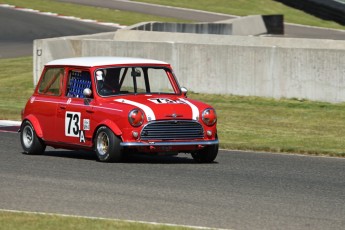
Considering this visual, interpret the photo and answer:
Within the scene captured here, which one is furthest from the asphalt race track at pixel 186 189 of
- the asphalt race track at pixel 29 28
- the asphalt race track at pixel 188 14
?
the asphalt race track at pixel 188 14

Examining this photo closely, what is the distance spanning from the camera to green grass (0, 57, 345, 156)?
59.7ft

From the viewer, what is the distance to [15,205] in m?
10.9

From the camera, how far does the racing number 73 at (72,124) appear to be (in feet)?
50.4

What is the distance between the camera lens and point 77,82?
623 inches

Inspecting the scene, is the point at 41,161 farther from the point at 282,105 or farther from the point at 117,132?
the point at 282,105

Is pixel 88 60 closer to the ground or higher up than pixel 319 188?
higher up

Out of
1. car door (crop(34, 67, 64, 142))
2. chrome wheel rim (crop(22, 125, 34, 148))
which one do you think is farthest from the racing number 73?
chrome wheel rim (crop(22, 125, 34, 148))

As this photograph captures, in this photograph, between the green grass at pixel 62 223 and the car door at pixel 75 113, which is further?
the car door at pixel 75 113

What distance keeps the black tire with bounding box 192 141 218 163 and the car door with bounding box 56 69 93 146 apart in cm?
153

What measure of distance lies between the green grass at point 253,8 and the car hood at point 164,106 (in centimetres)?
3793

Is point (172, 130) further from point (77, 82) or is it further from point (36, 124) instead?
point (36, 124)

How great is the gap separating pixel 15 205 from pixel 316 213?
9.63 feet

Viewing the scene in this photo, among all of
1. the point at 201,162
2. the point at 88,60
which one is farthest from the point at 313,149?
the point at 88,60

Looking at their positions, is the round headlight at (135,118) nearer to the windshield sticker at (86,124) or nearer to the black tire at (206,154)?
the windshield sticker at (86,124)
